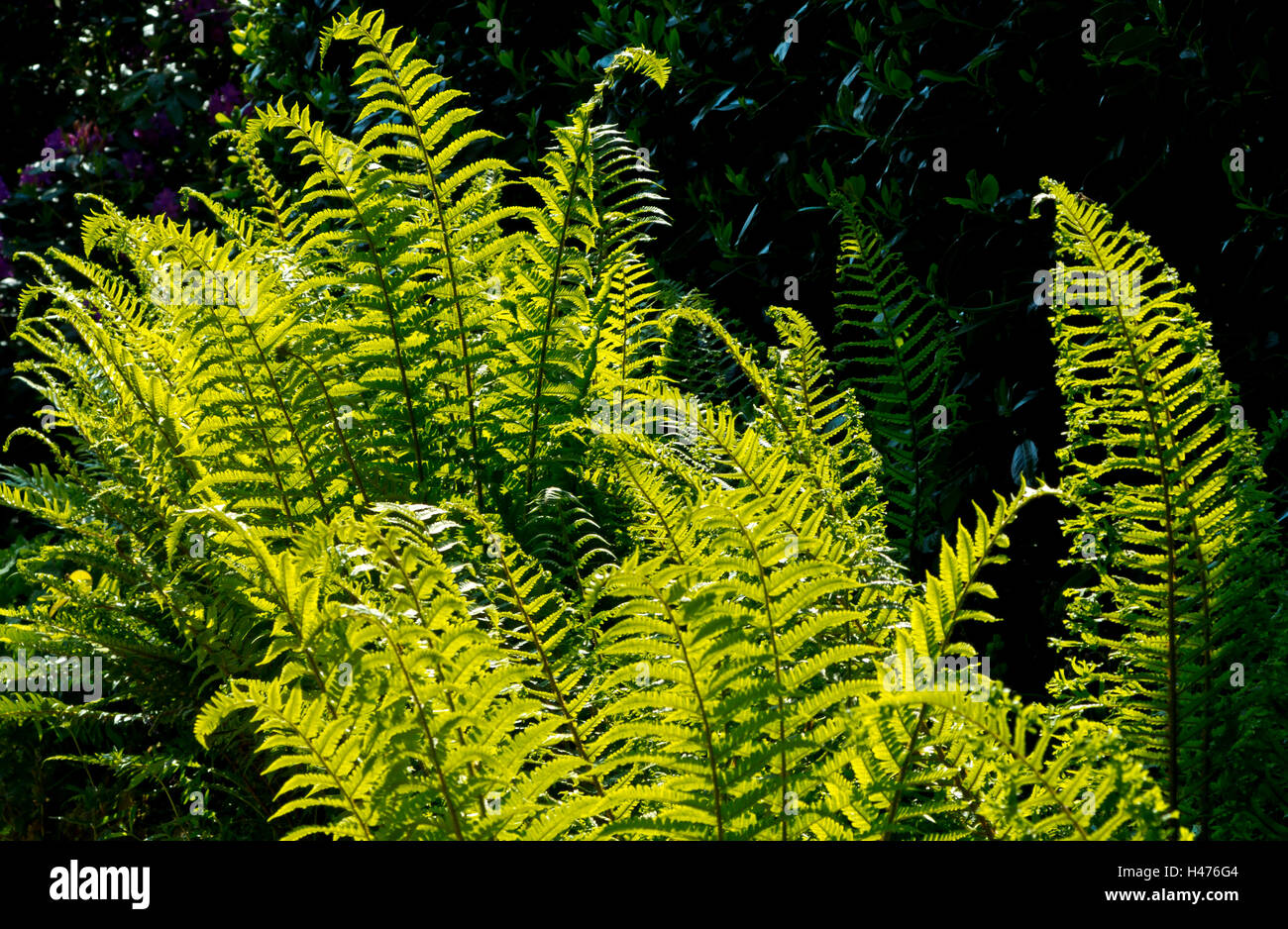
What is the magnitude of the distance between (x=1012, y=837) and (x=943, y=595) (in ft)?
0.83

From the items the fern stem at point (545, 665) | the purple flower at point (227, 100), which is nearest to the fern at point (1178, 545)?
the fern stem at point (545, 665)

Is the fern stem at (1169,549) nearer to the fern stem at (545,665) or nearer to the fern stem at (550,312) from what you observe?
the fern stem at (545,665)

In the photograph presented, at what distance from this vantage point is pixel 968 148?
2627 mm

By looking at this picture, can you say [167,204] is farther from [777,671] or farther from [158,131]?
[777,671]

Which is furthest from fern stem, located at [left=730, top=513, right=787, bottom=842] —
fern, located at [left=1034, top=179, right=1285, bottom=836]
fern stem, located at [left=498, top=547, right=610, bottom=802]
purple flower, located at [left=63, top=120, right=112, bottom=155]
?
purple flower, located at [left=63, top=120, right=112, bottom=155]

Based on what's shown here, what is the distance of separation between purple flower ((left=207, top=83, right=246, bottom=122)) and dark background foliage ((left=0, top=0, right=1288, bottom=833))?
5.58 ft

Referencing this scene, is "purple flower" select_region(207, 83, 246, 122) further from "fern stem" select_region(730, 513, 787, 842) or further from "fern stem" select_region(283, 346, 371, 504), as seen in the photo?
"fern stem" select_region(730, 513, 787, 842)
